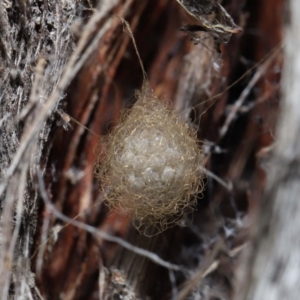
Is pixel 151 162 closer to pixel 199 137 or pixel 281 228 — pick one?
pixel 199 137

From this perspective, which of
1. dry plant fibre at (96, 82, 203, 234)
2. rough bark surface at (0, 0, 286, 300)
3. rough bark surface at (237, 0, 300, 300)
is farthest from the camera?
rough bark surface at (0, 0, 286, 300)

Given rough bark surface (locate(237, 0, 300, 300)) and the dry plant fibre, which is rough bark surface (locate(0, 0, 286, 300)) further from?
rough bark surface (locate(237, 0, 300, 300))

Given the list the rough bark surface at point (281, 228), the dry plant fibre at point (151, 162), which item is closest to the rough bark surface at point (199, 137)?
the dry plant fibre at point (151, 162)

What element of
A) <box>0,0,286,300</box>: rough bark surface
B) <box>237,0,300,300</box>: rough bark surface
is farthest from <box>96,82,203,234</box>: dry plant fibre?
<box>237,0,300,300</box>: rough bark surface

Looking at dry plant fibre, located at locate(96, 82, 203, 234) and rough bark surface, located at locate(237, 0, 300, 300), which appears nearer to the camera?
rough bark surface, located at locate(237, 0, 300, 300)

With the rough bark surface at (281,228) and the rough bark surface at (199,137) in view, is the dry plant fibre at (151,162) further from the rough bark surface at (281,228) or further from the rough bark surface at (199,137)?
the rough bark surface at (281,228)

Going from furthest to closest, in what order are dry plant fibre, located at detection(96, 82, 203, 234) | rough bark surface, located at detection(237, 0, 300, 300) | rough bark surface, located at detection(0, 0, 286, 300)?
1. rough bark surface, located at detection(0, 0, 286, 300)
2. dry plant fibre, located at detection(96, 82, 203, 234)
3. rough bark surface, located at detection(237, 0, 300, 300)

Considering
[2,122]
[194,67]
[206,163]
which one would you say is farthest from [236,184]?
[2,122]

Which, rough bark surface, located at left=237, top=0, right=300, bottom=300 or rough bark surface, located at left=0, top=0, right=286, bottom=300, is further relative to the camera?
rough bark surface, located at left=0, top=0, right=286, bottom=300

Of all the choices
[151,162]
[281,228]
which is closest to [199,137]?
[151,162]
